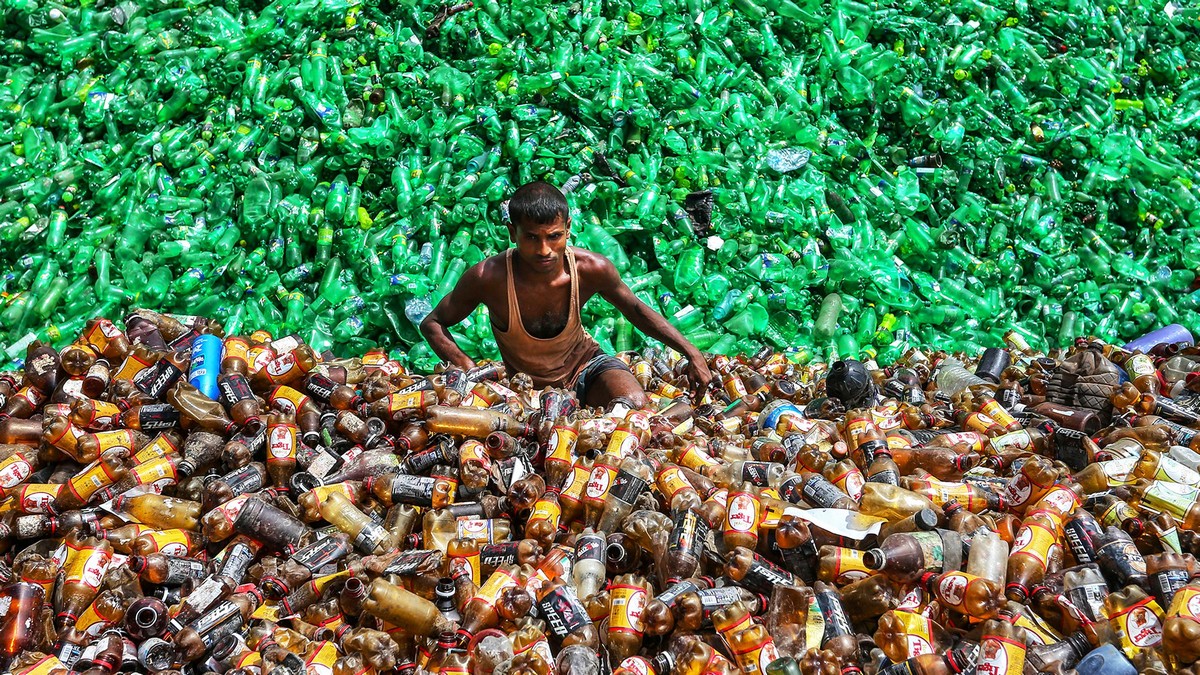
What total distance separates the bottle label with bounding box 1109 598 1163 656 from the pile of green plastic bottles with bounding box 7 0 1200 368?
3.78m

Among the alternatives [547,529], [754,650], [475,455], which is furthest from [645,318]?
[754,650]

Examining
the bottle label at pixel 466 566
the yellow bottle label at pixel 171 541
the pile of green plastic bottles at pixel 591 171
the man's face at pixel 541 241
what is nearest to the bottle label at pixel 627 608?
the bottle label at pixel 466 566

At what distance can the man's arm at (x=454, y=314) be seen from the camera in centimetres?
455

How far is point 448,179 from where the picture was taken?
6.15 metres

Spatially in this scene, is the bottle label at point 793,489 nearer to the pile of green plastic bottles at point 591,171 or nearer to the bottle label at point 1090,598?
the bottle label at point 1090,598

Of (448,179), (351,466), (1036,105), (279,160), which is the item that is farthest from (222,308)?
(1036,105)

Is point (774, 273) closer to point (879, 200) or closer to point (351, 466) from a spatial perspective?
point (879, 200)

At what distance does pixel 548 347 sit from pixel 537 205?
2.76 feet

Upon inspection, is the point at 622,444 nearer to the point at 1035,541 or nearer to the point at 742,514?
the point at 742,514

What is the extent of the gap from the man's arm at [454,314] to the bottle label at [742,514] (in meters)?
2.07

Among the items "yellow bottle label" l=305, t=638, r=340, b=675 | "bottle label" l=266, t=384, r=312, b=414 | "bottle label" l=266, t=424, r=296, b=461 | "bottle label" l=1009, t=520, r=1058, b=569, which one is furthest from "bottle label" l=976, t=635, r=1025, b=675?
"bottle label" l=266, t=384, r=312, b=414

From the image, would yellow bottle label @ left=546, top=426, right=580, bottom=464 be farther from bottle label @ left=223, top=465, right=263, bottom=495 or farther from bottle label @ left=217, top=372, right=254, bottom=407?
bottle label @ left=217, top=372, right=254, bottom=407

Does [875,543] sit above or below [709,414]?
above

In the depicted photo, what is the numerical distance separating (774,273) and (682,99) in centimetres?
145
